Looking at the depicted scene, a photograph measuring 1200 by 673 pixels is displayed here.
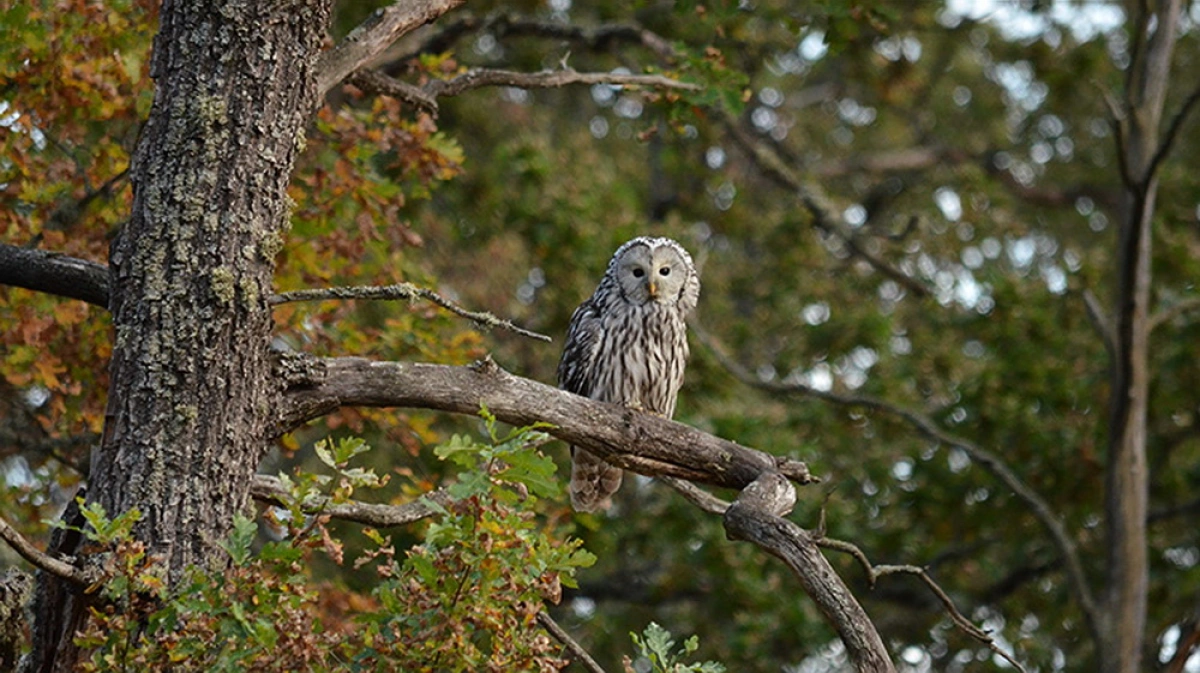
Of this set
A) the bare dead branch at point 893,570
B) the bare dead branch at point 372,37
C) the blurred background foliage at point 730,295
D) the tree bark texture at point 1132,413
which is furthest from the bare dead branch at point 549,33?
the bare dead branch at point 893,570

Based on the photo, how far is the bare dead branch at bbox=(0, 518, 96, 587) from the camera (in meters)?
4.07

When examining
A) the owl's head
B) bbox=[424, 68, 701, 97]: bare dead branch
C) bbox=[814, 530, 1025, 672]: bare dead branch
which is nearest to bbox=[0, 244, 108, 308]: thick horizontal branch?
bbox=[424, 68, 701, 97]: bare dead branch

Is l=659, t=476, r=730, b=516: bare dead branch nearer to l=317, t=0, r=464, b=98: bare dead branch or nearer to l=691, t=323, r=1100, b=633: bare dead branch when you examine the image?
l=317, t=0, r=464, b=98: bare dead branch

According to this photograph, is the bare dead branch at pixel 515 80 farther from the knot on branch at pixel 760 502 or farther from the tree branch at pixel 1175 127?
the tree branch at pixel 1175 127

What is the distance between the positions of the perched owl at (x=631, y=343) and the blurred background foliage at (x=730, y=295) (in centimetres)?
36

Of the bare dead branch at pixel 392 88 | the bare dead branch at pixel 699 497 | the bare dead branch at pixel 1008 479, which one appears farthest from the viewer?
the bare dead branch at pixel 1008 479

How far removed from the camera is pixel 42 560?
424cm

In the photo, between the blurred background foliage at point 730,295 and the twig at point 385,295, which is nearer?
the twig at point 385,295

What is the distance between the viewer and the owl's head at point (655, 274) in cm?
767

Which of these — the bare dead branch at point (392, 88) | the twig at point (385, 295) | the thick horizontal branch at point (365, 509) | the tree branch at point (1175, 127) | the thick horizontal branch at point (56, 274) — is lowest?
the thick horizontal branch at point (365, 509)

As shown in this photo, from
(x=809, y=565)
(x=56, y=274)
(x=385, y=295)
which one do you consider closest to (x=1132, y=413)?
(x=809, y=565)

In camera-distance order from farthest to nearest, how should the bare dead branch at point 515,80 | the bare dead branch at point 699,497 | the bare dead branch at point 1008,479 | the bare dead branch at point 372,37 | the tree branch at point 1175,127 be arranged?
the bare dead branch at point 1008,479 → the tree branch at point 1175,127 → the bare dead branch at point 515,80 → the bare dead branch at point 699,497 → the bare dead branch at point 372,37

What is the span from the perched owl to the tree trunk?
2.86 meters

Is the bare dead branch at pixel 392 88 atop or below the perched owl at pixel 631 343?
atop
